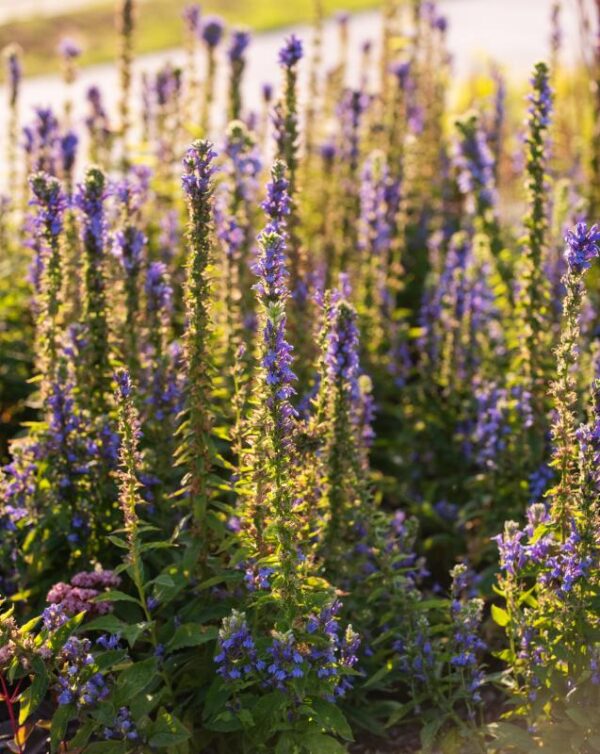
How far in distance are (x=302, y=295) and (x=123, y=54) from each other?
291 cm

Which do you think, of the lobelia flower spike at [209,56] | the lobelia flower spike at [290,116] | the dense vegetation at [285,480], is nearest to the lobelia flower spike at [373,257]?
the dense vegetation at [285,480]

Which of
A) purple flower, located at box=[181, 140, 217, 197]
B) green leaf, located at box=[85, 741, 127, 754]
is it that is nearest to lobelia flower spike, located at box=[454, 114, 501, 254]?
purple flower, located at box=[181, 140, 217, 197]

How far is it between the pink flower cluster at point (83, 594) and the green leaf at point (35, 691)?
9.0 inches

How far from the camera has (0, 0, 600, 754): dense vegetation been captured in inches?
142

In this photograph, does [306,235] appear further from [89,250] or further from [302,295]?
[89,250]

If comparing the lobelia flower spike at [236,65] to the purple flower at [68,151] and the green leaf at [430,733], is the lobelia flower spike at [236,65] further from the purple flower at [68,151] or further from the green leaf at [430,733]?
the green leaf at [430,733]

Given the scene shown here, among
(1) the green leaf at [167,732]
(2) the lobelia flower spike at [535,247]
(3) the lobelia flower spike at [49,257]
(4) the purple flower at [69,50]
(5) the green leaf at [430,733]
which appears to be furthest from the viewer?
(4) the purple flower at [69,50]

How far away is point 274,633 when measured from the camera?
11.5ft

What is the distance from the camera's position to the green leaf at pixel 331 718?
3.54 meters

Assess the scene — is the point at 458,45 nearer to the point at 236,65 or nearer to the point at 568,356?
the point at 236,65

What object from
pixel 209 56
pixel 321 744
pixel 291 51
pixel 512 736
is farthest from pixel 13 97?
pixel 512 736

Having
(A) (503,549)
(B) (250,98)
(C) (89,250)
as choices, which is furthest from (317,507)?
(B) (250,98)

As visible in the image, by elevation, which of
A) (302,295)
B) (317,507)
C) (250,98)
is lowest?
(317,507)

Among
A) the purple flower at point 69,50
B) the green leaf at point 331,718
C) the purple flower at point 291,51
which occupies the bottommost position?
the green leaf at point 331,718
